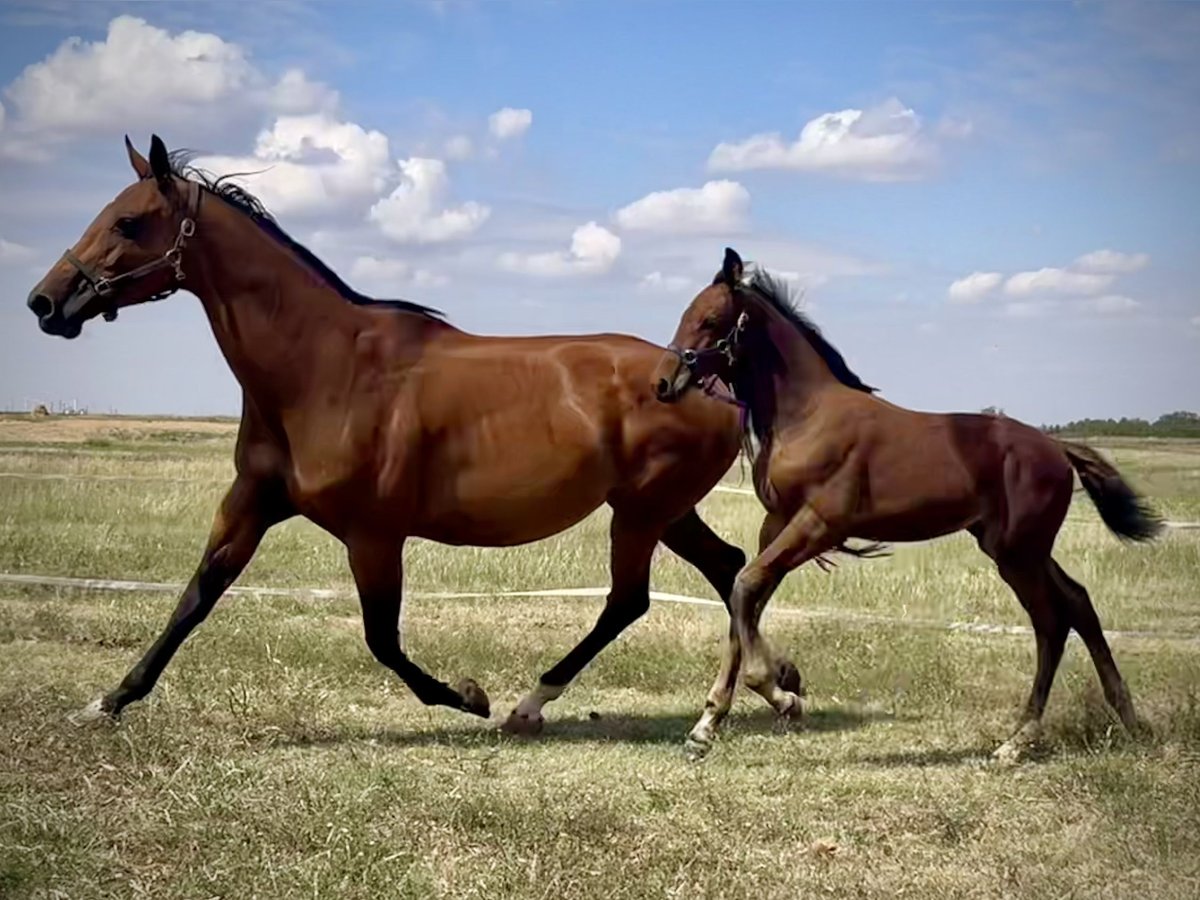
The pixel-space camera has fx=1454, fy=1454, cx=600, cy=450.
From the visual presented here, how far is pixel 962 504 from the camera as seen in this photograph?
636 cm

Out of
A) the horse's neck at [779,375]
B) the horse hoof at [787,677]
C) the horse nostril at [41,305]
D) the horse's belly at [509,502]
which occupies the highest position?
the horse nostril at [41,305]

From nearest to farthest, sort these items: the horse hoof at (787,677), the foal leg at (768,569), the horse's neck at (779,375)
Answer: the foal leg at (768,569) → the horse's neck at (779,375) → the horse hoof at (787,677)

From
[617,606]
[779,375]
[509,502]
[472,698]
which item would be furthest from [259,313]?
[779,375]

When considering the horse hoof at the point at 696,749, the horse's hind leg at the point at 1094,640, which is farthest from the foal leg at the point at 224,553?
the horse's hind leg at the point at 1094,640

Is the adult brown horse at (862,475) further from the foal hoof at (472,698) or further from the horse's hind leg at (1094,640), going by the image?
the foal hoof at (472,698)

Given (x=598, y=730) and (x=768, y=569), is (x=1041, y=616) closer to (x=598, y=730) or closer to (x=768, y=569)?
(x=768, y=569)

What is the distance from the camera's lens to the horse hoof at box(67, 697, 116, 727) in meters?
6.22

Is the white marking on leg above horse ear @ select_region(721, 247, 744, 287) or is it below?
below

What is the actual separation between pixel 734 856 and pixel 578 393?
8.94 ft

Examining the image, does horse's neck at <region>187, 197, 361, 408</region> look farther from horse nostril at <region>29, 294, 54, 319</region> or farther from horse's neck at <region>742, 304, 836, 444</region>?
horse's neck at <region>742, 304, 836, 444</region>

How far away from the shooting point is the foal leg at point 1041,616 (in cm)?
639

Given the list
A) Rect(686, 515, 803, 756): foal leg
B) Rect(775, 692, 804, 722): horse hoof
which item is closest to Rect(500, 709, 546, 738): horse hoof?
Rect(686, 515, 803, 756): foal leg

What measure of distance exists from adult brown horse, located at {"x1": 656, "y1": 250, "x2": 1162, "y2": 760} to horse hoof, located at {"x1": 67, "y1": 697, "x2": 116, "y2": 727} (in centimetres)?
254

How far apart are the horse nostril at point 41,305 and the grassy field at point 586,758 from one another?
1704mm
